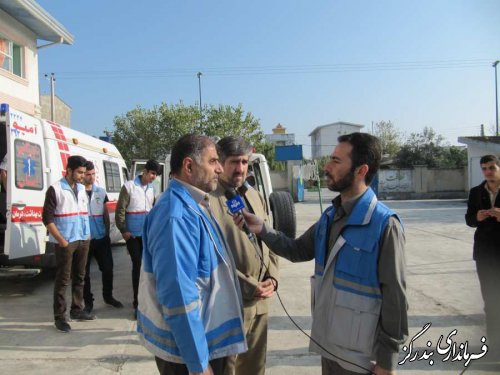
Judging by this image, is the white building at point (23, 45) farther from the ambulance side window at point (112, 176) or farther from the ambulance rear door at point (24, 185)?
the ambulance rear door at point (24, 185)

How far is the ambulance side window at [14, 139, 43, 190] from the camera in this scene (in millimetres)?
5672

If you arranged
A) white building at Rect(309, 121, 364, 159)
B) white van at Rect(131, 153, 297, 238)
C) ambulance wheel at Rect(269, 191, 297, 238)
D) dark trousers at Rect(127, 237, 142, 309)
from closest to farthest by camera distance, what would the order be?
dark trousers at Rect(127, 237, 142, 309) → white van at Rect(131, 153, 297, 238) → ambulance wheel at Rect(269, 191, 297, 238) → white building at Rect(309, 121, 364, 159)

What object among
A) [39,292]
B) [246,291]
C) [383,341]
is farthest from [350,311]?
[39,292]

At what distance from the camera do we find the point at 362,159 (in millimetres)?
2186

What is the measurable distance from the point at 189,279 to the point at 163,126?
1138 inches

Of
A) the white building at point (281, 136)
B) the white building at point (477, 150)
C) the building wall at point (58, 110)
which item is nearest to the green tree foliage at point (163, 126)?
the building wall at point (58, 110)

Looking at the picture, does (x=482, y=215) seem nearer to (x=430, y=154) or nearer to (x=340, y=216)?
(x=340, y=216)

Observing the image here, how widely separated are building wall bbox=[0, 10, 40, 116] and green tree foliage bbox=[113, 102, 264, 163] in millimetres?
13757

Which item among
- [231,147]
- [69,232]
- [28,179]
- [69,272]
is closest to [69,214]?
[69,232]

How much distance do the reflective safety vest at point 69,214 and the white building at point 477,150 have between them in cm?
2434

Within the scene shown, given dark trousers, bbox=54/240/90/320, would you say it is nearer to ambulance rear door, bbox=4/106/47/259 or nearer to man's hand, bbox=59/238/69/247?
man's hand, bbox=59/238/69/247

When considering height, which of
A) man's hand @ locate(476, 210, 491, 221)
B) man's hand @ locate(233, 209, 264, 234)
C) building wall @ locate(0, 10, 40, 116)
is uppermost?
building wall @ locate(0, 10, 40, 116)

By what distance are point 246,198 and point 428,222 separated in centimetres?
1402

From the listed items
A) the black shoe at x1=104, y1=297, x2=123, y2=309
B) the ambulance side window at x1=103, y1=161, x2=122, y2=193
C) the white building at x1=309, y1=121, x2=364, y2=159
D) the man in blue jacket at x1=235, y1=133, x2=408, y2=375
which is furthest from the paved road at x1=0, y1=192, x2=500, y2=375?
the white building at x1=309, y1=121, x2=364, y2=159
